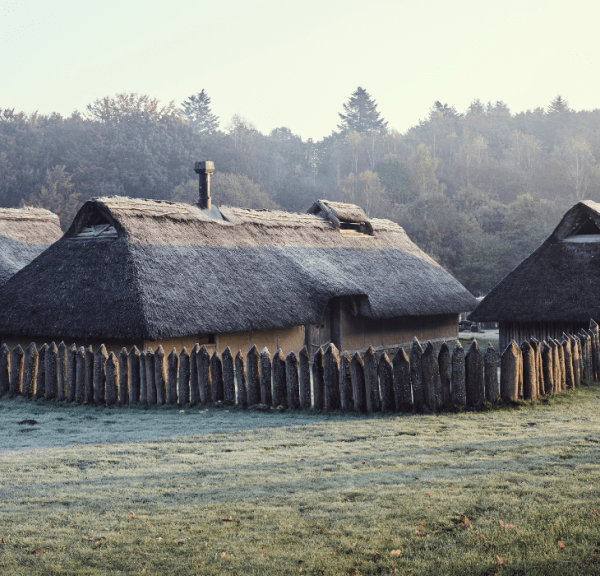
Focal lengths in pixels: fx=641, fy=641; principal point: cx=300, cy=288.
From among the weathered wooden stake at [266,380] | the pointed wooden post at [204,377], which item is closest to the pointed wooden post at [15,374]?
the pointed wooden post at [204,377]

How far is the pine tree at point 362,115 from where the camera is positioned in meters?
86.4

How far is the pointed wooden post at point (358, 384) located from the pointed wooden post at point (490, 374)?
5.94ft

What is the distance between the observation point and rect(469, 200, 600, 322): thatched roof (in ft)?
56.0

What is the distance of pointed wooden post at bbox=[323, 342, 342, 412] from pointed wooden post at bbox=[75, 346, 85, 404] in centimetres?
464

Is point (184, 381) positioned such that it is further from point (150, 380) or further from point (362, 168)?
point (362, 168)

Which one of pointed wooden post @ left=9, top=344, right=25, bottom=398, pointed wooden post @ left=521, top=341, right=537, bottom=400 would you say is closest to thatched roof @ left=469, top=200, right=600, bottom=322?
pointed wooden post @ left=521, top=341, right=537, bottom=400

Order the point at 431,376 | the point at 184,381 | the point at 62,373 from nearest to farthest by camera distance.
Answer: the point at 431,376 < the point at 184,381 < the point at 62,373

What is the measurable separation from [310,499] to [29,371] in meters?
8.60

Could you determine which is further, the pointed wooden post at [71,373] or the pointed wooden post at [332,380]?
the pointed wooden post at [71,373]

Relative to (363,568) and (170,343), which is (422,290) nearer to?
(170,343)

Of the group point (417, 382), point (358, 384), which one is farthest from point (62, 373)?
point (417, 382)

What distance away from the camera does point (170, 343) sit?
14.5m

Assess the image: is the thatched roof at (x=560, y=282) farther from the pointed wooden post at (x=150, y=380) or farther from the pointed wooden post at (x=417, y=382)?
the pointed wooden post at (x=150, y=380)

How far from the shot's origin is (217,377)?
1059 centimetres
